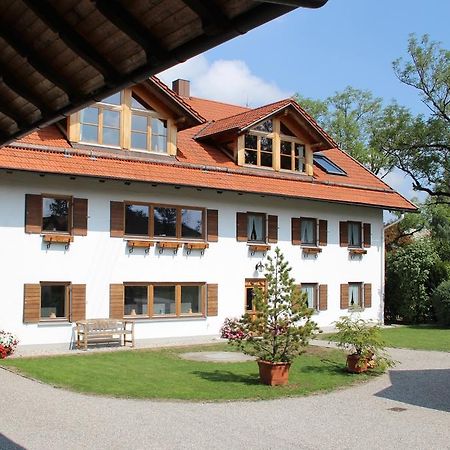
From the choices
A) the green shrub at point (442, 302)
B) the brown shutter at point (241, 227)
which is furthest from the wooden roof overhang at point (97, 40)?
the green shrub at point (442, 302)

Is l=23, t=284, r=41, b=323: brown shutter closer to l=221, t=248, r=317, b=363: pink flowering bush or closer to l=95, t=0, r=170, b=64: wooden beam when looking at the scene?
l=221, t=248, r=317, b=363: pink flowering bush

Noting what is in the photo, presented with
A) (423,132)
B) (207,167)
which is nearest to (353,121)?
(423,132)

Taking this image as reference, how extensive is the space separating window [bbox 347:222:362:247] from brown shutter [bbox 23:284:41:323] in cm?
1289

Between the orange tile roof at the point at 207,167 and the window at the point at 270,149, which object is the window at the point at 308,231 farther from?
the window at the point at 270,149

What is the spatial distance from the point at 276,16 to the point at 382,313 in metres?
24.9

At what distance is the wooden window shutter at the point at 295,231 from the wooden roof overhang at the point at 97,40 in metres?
18.2

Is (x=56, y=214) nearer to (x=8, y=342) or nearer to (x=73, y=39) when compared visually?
(x=8, y=342)

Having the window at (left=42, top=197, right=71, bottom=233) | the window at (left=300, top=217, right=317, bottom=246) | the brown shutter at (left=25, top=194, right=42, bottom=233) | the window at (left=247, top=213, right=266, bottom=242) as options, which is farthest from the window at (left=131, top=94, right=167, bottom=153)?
the window at (left=300, top=217, right=317, bottom=246)

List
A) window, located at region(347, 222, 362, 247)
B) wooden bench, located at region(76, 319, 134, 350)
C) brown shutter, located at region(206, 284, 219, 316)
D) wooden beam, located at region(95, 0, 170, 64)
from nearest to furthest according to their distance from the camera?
1. wooden beam, located at region(95, 0, 170, 64)
2. wooden bench, located at region(76, 319, 134, 350)
3. brown shutter, located at region(206, 284, 219, 316)
4. window, located at region(347, 222, 362, 247)

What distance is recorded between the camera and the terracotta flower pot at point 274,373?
1186 cm

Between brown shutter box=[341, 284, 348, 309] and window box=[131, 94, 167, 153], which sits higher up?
window box=[131, 94, 167, 153]

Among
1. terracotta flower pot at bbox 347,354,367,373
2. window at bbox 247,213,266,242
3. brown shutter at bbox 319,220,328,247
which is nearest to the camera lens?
terracotta flower pot at bbox 347,354,367,373

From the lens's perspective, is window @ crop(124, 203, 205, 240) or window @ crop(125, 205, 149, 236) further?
window @ crop(124, 203, 205, 240)

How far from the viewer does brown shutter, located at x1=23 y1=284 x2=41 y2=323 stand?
1697 cm
